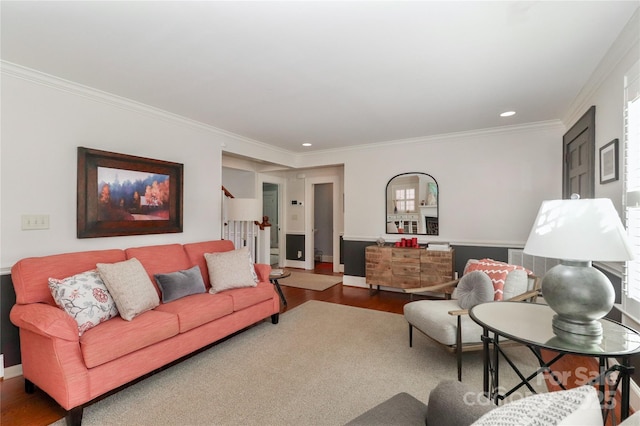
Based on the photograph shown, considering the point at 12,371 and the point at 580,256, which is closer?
the point at 580,256

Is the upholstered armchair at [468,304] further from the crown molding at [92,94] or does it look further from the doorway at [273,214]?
the doorway at [273,214]

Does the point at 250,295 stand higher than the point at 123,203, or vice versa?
the point at 123,203

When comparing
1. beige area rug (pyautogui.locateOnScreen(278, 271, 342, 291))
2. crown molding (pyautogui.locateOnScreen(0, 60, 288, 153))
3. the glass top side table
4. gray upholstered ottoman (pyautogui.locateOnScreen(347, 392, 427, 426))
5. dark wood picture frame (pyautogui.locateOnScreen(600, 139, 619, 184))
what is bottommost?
beige area rug (pyautogui.locateOnScreen(278, 271, 342, 291))

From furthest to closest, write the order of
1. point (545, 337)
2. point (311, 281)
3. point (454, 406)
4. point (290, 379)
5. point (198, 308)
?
point (311, 281) < point (198, 308) < point (290, 379) < point (545, 337) < point (454, 406)

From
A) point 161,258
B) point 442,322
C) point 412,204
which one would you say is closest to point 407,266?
point 412,204

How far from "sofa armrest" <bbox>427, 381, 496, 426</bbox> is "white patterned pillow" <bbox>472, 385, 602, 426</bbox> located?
15.2 inches

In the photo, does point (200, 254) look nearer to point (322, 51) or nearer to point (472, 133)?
point (322, 51)

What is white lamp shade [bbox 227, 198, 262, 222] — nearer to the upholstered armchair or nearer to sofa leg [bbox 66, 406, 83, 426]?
the upholstered armchair

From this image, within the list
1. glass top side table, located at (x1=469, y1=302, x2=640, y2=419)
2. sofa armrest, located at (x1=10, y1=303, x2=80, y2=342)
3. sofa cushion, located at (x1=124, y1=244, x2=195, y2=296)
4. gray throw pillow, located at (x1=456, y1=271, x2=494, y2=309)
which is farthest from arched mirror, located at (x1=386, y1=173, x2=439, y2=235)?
sofa armrest, located at (x1=10, y1=303, x2=80, y2=342)

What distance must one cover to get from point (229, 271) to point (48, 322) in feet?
5.11

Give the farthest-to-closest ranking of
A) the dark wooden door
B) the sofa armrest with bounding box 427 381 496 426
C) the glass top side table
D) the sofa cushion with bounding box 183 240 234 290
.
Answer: the sofa cushion with bounding box 183 240 234 290, the dark wooden door, the glass top side table, the sofa armrest with bounding box 427 381 496 426

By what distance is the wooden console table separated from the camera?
426 cm

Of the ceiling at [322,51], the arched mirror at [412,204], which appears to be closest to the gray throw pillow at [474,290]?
the ceiling at [322,51]

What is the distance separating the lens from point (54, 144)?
2.66m
